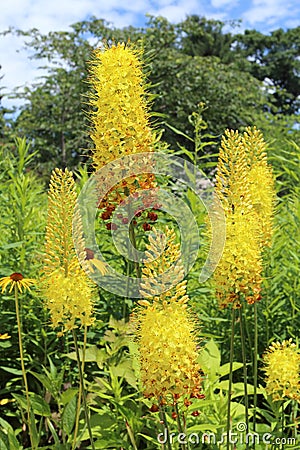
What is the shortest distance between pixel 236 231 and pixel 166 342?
0.49 metres

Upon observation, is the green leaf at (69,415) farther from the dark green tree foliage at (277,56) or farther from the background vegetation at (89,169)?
the dark green tree foliage at (277,56)

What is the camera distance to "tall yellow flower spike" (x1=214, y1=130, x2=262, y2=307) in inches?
70.8

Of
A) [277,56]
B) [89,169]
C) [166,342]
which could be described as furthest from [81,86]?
[277,56]

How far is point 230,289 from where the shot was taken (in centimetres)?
183

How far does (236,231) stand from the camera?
5.99ft

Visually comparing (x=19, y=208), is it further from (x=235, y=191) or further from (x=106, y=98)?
(x=235, y=191)

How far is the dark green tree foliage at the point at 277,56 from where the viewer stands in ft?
121

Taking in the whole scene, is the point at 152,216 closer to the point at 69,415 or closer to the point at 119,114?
the point at 119,114

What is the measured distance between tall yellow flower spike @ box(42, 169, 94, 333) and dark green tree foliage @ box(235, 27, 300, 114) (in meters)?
36.6

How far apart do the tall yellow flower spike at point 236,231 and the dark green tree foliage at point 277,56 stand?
3638 cm

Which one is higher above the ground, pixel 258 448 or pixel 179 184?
pixel 179 184

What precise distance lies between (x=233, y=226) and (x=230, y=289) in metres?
0.21

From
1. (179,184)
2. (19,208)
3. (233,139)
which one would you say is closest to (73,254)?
(233,139)

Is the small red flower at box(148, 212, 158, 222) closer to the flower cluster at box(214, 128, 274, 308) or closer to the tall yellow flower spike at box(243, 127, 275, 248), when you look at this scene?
the flower cluster at box(214, 128, 274, 308)
